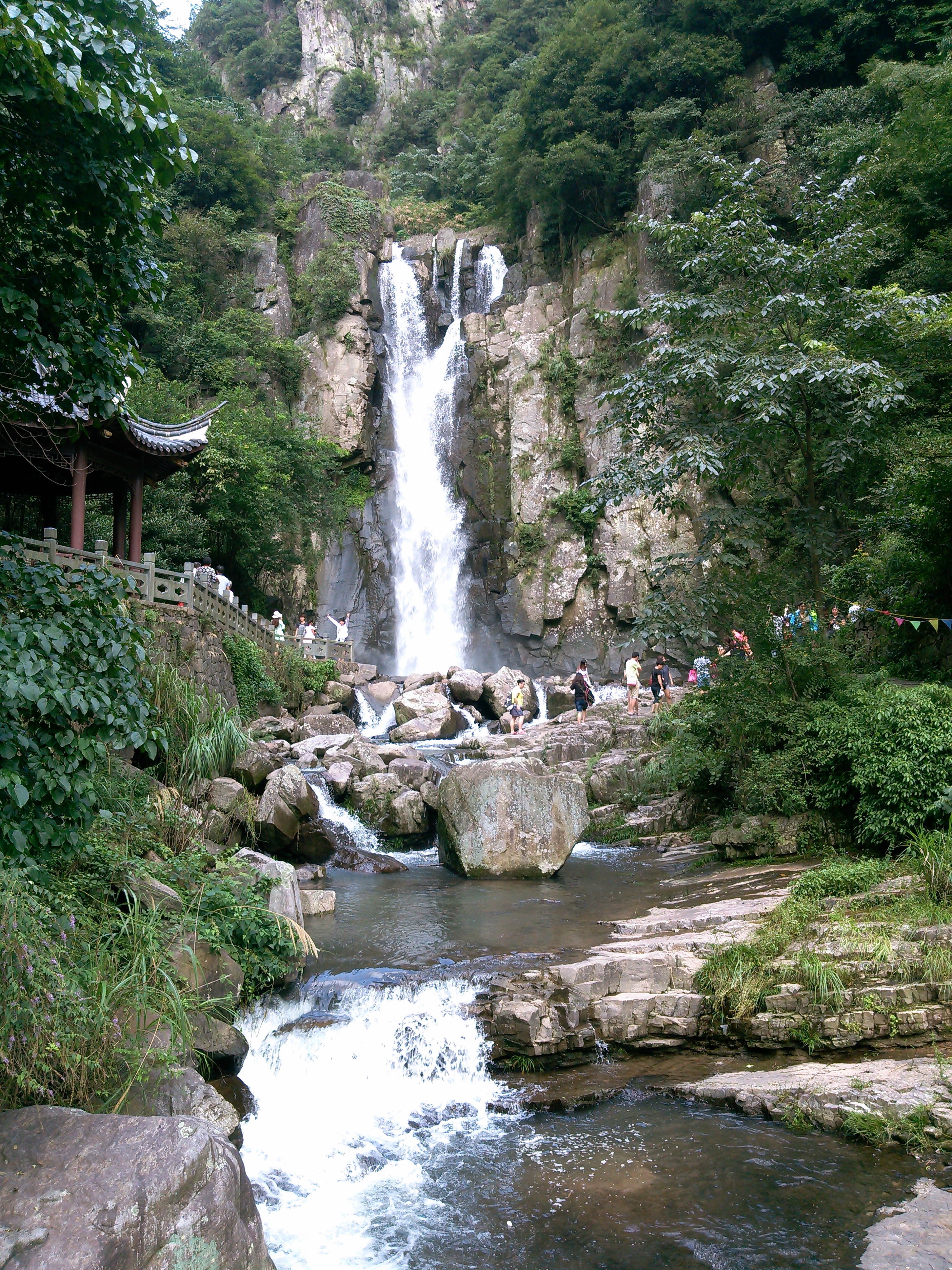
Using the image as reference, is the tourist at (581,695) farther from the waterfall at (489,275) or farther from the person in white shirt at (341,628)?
the waterfall at (489,275)

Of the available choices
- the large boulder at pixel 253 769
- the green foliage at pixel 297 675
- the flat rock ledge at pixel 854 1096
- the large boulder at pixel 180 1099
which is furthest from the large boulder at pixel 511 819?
the green foliage at pixel 297 675

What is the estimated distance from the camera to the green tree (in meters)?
10.8

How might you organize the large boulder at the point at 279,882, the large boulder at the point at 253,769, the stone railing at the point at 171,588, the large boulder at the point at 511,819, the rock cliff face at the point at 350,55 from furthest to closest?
the rock cliff face at the point at 350,55, the stone railing at the point at 171,588, the large boulder at the point at 253,769, the large boulder at the point at 511,819, the large boulder at the point at 279,882

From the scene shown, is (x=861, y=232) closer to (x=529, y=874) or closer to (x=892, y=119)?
(x=529, y=874)

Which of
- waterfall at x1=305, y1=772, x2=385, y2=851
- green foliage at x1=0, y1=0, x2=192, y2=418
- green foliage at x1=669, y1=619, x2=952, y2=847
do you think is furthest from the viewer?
waterfall at x1=305, y1=772, x2=385, y2=851

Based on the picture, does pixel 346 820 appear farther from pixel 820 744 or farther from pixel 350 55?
pixel 350 55

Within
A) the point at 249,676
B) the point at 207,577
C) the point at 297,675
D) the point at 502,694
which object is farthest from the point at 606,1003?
the point at 502,694

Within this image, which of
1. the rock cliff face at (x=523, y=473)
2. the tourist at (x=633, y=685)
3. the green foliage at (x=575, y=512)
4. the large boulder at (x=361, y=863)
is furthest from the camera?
the green foliage at (x=575, y=512)

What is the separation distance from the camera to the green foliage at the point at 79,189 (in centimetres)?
421

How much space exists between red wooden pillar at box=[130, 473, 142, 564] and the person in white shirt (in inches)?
336

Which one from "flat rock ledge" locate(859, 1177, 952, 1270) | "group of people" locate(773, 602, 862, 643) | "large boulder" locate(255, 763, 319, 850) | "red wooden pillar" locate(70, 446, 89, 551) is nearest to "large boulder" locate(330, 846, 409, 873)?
"large boulder" locate(255, 763, 319, 850)

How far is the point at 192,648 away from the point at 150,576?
60.0 inches

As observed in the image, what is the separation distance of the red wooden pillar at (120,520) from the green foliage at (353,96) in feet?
124

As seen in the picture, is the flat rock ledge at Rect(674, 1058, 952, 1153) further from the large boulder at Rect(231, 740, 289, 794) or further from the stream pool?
the large boulder at Rect(231, 740, 289, 794)
